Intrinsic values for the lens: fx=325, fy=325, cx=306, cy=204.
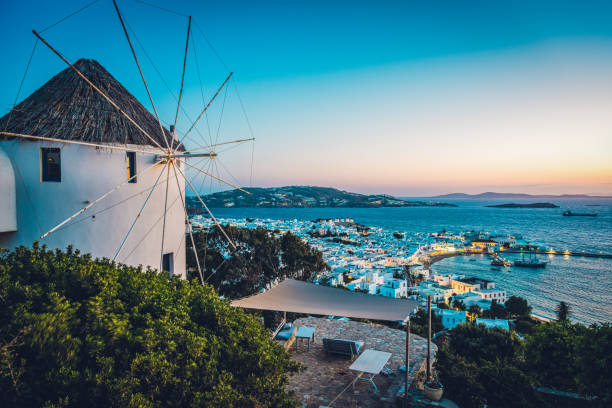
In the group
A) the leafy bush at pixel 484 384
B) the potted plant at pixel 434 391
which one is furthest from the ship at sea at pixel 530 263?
the potted plant at pixel 434 391

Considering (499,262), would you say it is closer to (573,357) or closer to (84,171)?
(573,357)

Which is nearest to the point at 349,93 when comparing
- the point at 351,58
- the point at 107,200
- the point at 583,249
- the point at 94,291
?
the point at 351,58

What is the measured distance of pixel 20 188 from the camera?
23.5 feet

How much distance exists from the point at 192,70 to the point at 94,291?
5954 millimetres

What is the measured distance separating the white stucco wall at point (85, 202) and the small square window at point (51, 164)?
0.29ft

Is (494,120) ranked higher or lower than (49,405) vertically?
higher

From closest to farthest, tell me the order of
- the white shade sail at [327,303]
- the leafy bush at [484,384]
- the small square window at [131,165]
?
1. the leafy bush at [484,384]
2. the white shade sail at [327,303]
3. the small square window at [131,165]

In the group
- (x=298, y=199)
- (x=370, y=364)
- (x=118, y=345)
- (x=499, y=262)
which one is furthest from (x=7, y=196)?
(x=298, y=199)

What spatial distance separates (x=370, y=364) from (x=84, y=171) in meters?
7.36

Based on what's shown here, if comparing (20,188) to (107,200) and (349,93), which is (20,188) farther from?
(349,93)

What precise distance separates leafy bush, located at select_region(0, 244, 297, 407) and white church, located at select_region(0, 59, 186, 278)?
2.93 meters

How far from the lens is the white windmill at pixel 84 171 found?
7129mm

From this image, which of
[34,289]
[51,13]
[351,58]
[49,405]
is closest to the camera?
[49,405]

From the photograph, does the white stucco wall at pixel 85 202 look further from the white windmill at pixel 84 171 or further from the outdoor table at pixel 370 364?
the outdoor table at pixel 370 364
